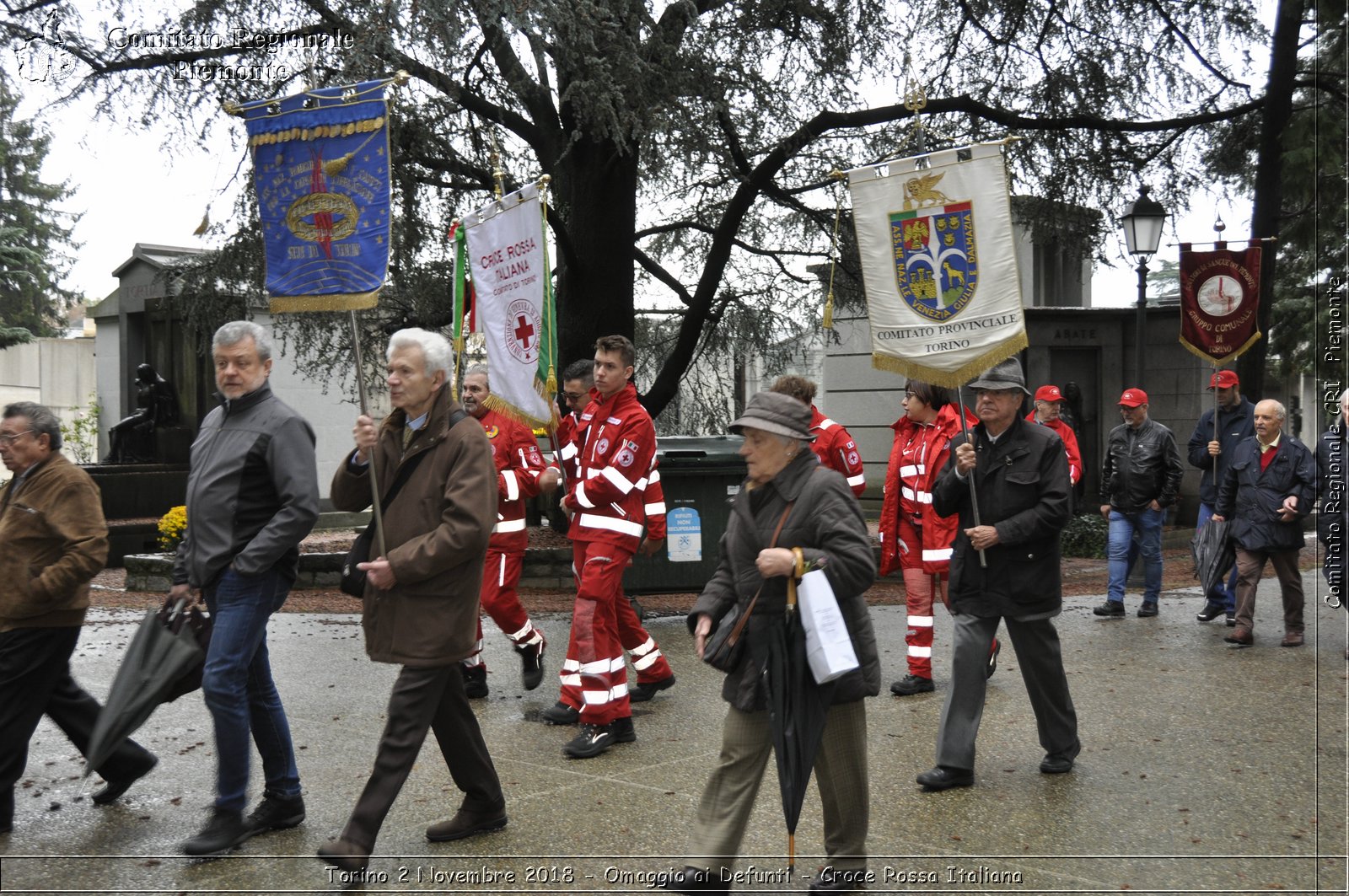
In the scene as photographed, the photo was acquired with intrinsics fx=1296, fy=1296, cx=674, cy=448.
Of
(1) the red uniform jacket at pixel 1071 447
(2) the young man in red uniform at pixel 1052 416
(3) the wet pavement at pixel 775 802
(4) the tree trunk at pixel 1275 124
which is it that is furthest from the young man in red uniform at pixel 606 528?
(4) the tree trunk at pixel 1275 124

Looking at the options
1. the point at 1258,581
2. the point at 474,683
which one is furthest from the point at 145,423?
the point at 1258,581

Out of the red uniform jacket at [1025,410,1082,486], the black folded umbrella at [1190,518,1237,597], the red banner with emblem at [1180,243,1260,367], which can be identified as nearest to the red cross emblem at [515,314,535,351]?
the red uniform jacket at [1025,410,1082,486]

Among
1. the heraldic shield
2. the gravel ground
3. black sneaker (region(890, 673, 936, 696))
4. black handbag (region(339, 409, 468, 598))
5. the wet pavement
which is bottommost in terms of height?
the gravel ground

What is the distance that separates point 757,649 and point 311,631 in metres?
6.86

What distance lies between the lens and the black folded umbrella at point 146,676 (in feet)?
15.8

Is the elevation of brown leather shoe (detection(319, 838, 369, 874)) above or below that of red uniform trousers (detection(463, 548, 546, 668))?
below

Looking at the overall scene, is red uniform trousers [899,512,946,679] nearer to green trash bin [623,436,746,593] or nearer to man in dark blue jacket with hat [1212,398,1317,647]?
man in dark blue jacket with hat [1212,398,1317,647]

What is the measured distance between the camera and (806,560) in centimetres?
434

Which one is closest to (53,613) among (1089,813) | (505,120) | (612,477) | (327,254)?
(327,254)

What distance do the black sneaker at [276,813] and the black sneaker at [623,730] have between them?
1754mm

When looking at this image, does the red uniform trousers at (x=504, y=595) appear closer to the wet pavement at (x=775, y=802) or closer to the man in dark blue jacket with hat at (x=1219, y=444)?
the wet pavement at (x=775, y=802)

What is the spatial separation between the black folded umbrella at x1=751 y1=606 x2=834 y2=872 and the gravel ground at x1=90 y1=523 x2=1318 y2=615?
6569 millimetres

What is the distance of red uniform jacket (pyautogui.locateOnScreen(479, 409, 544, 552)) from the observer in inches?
295

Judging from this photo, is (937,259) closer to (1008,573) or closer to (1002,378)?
(1002,378)
